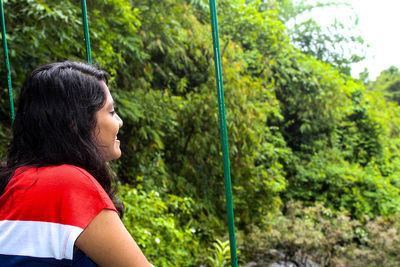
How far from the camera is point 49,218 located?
64cm

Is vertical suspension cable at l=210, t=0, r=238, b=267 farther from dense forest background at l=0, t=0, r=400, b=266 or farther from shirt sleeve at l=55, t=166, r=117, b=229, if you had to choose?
dense forest background at l=0, t=0, r=400, b=266

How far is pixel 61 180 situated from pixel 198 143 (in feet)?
12.2

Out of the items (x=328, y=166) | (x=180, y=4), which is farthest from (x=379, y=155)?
(x=180, y=4)

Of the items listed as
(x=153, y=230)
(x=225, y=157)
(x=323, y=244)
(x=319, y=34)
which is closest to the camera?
(x=225, y=157)

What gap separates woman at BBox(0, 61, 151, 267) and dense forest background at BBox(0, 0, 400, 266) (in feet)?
6.54

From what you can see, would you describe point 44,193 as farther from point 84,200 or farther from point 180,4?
point 180,4

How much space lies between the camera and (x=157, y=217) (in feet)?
10.5

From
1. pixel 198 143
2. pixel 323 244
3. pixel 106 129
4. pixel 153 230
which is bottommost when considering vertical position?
pixel 323 244

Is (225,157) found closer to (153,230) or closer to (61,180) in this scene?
(61,180)

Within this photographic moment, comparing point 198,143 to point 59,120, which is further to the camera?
point 198,143

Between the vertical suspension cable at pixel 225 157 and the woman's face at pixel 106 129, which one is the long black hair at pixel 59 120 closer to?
the woman's face at pixel 106 129

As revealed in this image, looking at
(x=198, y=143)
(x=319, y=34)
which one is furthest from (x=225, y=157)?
(x=319, y=34)

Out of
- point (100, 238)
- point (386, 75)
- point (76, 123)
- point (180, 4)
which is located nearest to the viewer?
point (100, 238)

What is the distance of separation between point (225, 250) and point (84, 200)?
2.79 metres
